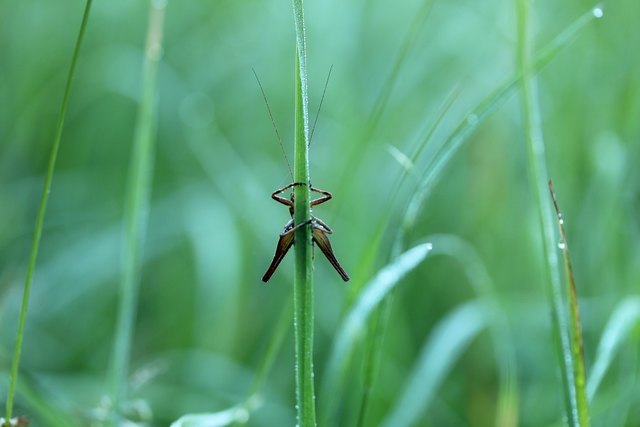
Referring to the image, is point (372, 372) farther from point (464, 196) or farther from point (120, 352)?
point (464, 196)

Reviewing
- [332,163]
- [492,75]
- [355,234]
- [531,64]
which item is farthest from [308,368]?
[492,75]

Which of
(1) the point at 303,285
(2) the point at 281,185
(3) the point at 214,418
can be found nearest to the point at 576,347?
(1) the point at 303,285

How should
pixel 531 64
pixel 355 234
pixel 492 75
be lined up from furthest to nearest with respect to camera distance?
pixel 492 75 < pixel 355 234 < pixel 531 64

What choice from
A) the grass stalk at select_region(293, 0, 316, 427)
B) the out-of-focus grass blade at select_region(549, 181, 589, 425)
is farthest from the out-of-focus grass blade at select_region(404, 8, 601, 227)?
the grass stalk at select_region(293, 0, 316, 427)

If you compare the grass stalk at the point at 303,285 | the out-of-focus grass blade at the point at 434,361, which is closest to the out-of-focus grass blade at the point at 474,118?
the grass stalk at the point at 303,285

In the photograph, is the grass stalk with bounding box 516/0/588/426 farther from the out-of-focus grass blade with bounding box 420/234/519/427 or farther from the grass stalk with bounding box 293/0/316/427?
the grass stalk with bounding box 293/0/316/427

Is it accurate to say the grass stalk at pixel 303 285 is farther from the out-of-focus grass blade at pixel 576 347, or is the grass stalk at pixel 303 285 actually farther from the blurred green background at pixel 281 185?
the blurred green background at pixel 281 185

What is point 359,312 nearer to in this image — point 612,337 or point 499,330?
point 612,337
